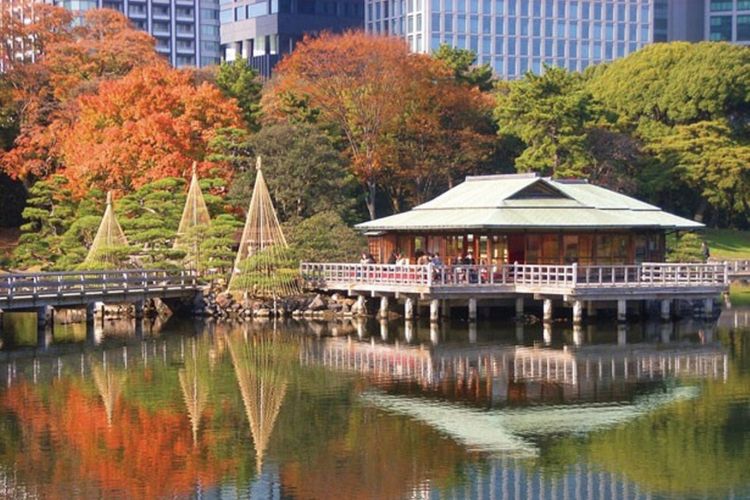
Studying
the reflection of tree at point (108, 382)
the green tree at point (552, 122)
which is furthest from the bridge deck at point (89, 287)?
the green tree at point (552, 122)

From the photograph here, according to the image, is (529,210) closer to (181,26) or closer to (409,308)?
(409,308)

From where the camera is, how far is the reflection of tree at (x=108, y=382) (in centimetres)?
Answer: 2908

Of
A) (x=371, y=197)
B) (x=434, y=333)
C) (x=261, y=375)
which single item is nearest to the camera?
(x=261, y=375)

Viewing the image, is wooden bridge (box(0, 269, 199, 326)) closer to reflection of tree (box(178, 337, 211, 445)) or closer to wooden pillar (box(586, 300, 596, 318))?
reflection of tree (box(178, 337, 211, 445))

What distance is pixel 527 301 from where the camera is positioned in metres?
46.0

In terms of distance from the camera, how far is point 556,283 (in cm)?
4266

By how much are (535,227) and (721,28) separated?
314 feet

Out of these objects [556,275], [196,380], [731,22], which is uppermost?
[731,22]

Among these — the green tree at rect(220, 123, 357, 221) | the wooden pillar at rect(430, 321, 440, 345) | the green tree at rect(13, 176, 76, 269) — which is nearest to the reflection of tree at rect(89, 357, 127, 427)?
the wooden pillar at rect(430, 321, 440, 345)

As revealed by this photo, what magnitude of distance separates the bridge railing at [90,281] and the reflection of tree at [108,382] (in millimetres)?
6600

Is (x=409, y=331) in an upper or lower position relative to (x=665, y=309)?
lower

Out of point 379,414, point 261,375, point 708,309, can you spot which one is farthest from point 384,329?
point 379,414

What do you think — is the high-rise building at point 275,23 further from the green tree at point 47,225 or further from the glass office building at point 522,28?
the green tree at point 47,225

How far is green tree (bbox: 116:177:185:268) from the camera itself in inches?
1918
